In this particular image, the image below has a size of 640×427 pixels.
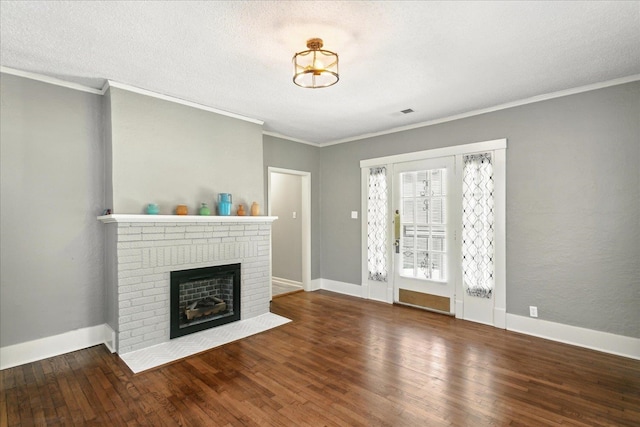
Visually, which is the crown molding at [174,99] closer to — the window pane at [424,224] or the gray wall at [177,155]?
the gray wall at [177,155]

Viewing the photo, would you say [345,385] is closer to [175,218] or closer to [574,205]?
[175,218]

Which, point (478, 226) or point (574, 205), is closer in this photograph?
point (574, 205)

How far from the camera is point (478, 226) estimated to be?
4.09m

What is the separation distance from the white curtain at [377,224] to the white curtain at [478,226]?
1229 millimetres

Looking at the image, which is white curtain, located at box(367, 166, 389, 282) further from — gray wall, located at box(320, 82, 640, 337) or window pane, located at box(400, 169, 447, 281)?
gray wall, located at box(320, 82, 640, 337)

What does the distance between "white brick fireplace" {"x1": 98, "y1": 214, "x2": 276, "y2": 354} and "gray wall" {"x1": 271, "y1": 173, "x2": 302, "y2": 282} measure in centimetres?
207

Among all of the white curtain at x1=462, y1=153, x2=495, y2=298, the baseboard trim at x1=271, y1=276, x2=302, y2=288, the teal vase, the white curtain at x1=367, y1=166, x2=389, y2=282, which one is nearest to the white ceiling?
the white curtain at x1=462, y1=153, x2=495, y2=298

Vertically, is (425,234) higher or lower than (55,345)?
higher

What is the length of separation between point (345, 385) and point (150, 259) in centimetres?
231

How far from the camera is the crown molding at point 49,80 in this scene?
2.96 meters

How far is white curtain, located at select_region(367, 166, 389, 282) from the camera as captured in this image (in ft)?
16.7

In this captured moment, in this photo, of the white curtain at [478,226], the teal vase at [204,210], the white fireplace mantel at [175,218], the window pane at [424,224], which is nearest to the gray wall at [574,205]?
the white curtain at [478,226]

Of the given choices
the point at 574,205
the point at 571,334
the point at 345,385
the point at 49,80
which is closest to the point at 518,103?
the point at 574,205

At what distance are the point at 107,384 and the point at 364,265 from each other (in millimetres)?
3721
